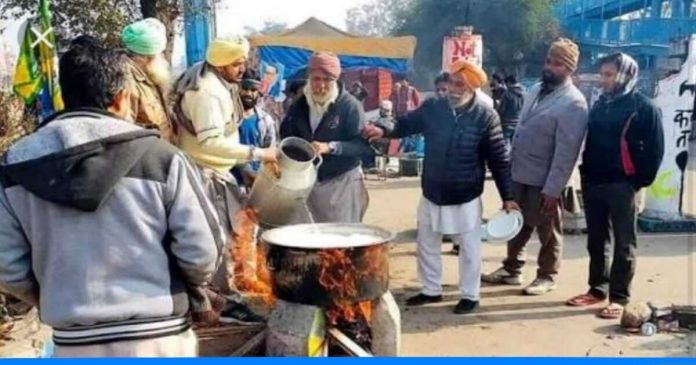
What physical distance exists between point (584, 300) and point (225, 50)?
112 inches

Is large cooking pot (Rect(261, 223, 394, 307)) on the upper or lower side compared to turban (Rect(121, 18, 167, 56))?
lower

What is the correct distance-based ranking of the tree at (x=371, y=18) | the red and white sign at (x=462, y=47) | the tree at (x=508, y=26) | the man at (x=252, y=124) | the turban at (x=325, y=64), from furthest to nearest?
the tree at (x=371, y=18) < the tree at (x=508, y=26) < the red and white sign at (x=462, y=47) < the man at (x=252, y=124) < the turban at (x=325, y=64)

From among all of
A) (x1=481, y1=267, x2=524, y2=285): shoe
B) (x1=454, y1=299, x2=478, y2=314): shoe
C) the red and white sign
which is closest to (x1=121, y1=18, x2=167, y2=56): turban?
(x1=454, y1=299, x2=478, y2=314): shoe

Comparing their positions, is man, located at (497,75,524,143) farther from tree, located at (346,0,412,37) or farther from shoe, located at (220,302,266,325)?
tree, located at (346,0,412,37)

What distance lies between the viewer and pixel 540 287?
5195mm

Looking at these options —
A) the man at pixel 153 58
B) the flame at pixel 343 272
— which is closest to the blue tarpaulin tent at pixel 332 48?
the man at pixel 153 58

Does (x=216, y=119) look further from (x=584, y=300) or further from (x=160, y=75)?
(x=584, y=300)

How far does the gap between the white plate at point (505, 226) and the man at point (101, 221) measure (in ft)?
9.23

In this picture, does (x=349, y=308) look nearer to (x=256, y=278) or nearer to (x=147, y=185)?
(x=256, y=278)

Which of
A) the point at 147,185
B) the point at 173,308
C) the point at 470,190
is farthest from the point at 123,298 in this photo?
the point at 470,190

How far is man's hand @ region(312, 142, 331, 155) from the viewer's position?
417 centimetres

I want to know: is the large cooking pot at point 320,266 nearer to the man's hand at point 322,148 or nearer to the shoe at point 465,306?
the man's hand at point 322,148

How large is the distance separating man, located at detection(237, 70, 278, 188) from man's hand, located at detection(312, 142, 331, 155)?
0.71 m

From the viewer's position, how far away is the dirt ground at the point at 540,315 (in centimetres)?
425
